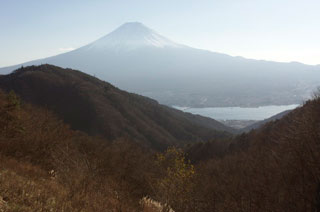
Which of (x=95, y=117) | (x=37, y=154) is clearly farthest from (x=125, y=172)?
(x=95, y=117)

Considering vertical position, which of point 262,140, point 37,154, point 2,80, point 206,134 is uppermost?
point 2,80

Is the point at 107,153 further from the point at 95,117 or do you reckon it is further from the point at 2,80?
the point at 2,80

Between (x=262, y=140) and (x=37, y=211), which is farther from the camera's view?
(x=262, y=140)

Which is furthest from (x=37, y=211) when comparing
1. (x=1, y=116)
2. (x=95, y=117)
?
(x=95, y=117)

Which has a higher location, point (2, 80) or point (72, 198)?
point (2, 80)

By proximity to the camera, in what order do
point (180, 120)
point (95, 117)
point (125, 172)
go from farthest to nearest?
point (180, 120) → point (95, 117) → point (125, 172)

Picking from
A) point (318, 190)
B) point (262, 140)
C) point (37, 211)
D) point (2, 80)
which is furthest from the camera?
point (2, 80)

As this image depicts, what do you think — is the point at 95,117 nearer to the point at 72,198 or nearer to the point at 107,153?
the point at 107,153
